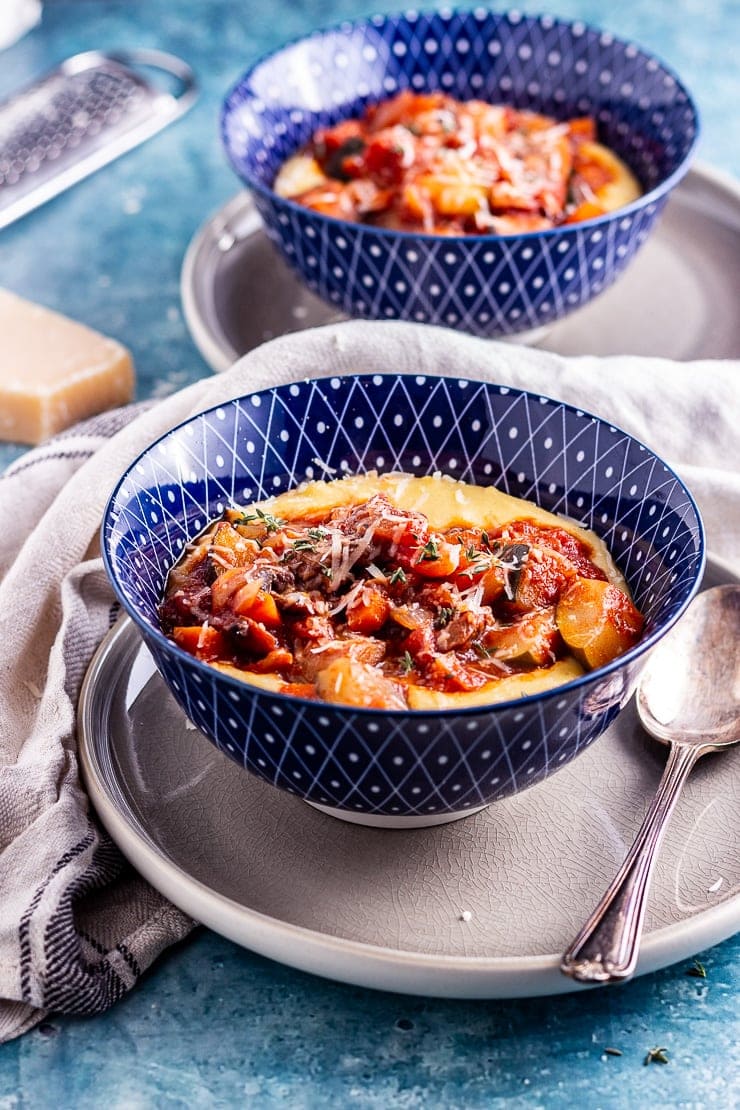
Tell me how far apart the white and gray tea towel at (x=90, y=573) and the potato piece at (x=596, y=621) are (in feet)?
2.42

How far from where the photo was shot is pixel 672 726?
243 cm

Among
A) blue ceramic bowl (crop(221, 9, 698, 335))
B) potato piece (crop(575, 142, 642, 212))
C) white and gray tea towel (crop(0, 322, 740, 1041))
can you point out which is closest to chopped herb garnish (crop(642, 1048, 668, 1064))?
white and gray tea towel (crop(0, 322, 740, 1041))

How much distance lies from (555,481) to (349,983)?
1092mm

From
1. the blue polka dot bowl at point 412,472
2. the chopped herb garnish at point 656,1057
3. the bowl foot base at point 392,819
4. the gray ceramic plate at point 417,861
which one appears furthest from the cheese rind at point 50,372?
the chopped herb garnish at point 656,1057

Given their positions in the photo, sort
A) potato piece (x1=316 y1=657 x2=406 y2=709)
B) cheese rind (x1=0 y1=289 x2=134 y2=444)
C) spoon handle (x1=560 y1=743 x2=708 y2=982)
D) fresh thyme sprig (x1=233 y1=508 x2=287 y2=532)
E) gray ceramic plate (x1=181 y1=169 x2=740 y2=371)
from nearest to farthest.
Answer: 1. spoon handle (x1=560 y1=743 x2=708 y2=982)
2. potato piece (x1=316 y1=657 x2=406 y2=709)
3. fresh thyme sprig (x1=233 y1=508 x2=287 y2=532)
4. cheese rind (x1=0 y1=289 x2=134 y2=444)
5. gray ceramic plate (x1=181 y1=169 x2=740 y2=371)

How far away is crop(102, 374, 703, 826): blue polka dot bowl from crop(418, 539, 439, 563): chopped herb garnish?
1.27ft

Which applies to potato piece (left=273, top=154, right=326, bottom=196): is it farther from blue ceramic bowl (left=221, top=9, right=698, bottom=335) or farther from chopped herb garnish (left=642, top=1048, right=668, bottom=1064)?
chopped herb garnish (left=642, top=1048, right=668, bottom=1064)

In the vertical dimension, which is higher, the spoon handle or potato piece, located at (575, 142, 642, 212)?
potato piece, located at (575, 142, 642, 212)

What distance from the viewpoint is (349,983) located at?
6.60 feet

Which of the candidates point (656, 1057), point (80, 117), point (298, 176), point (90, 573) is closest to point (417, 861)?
point (656, 1057)

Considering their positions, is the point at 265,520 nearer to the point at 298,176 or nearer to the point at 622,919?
the point at 622,919

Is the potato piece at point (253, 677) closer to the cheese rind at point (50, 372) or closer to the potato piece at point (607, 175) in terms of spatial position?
the cheese rind at point (50, 372)

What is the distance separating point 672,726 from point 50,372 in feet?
6.57

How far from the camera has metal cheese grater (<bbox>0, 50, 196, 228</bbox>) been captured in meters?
4.41
